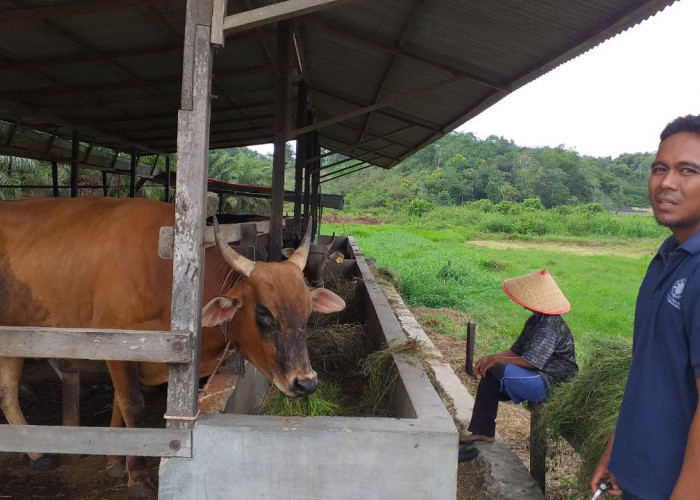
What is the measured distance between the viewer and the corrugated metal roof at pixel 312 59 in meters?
3.94

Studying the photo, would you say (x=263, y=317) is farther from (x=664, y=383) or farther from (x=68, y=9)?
(x=68, y=9)

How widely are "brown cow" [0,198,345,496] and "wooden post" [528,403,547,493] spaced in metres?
1.58

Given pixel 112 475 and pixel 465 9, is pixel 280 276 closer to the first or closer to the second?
pixel 112 475

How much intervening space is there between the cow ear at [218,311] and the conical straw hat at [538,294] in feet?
6.37

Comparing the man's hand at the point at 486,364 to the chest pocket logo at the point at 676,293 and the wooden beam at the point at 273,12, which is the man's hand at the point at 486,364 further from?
the wooden beam at the point at 273,12

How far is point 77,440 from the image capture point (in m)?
2.35

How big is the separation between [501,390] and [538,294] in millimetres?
722

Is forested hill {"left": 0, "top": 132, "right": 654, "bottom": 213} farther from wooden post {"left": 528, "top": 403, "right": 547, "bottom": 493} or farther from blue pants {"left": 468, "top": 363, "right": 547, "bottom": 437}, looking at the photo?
wooden post {"left": 528, "top": 403, "right": 547, "bottom": 493}

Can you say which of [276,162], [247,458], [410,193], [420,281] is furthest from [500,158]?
[247,458]

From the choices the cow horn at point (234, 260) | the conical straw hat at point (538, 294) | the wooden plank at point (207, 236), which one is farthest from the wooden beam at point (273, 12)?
the conical straw hat at point (538, 294)

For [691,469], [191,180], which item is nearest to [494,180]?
[191,180]

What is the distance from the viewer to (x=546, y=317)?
3684 millimetres

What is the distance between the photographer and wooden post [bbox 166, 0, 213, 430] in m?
2.31

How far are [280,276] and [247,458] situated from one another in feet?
3.28
